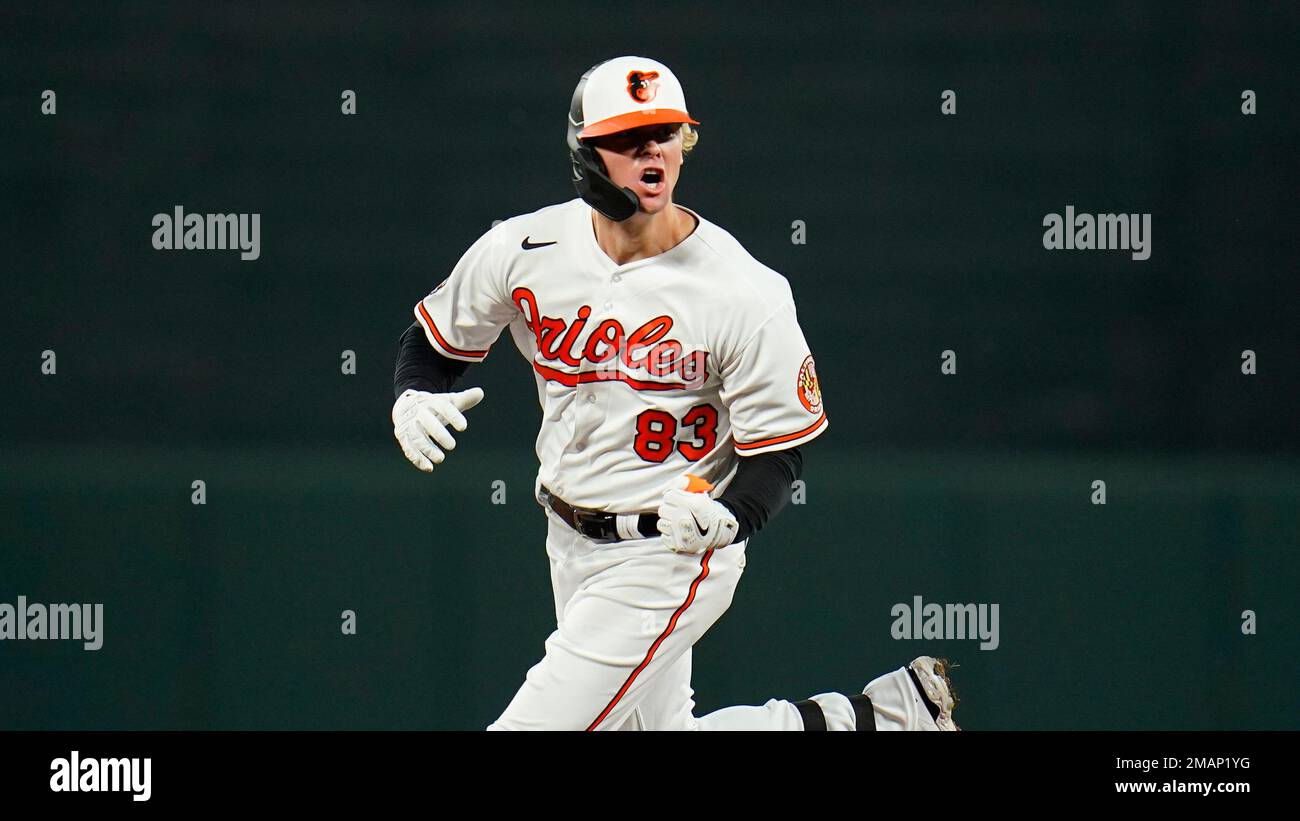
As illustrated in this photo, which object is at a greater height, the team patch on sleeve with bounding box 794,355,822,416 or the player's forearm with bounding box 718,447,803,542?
the team patch on sleeve with bounding box 794,355,822,416

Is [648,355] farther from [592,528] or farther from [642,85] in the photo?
[642,85]

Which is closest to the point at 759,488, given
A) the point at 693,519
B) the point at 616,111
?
the point at 693,519

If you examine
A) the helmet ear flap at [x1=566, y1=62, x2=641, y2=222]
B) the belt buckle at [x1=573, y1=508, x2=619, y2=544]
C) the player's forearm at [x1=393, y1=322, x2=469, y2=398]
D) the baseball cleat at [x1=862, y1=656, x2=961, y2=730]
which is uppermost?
the helmet ear flap at [x1=566, y1=62, x2=641, y2=222]

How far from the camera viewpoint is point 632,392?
10.5 ft

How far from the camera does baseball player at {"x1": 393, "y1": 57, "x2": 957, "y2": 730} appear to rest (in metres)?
3.09

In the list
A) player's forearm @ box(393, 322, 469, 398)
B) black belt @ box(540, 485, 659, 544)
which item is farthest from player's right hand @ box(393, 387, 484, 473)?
black belt @ box(540, 485, 659, 544)

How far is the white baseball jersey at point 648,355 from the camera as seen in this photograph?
124 inches

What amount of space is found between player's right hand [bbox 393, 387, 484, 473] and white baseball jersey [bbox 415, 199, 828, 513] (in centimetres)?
25

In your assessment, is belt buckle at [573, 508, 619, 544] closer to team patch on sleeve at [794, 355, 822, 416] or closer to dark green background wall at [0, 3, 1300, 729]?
team patch on sleeve at [794, 355, 822, 416]

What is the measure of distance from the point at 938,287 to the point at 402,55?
1.67m

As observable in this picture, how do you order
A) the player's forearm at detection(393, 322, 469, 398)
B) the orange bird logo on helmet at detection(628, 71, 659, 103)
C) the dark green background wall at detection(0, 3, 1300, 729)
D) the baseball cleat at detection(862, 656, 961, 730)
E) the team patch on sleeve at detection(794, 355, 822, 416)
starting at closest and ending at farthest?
the orange bird logo on helmet at detection(628, 71, 659, 103)
the team patch on sleeve at detection(794, 355, 822, 416)
the player's forearm at detection(393, 322, 469, 398)
the baseball cleat at detection(862, 656, 961, 730)
the dark green background wall at detection(0, 3, 1300, 729)

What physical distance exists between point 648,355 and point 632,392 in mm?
79

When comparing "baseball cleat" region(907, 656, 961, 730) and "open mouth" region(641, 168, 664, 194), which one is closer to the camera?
"open mouth" region(641, 168, 664, 194)

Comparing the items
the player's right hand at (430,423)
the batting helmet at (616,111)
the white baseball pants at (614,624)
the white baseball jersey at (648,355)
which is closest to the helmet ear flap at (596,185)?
the batting helmet at (616,111)
